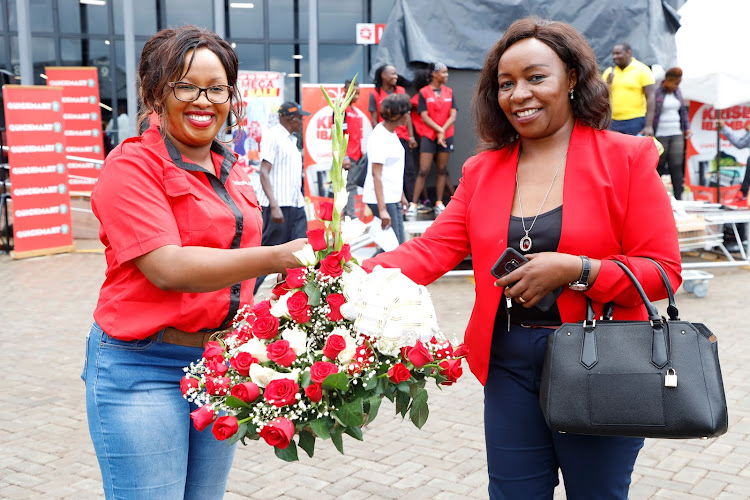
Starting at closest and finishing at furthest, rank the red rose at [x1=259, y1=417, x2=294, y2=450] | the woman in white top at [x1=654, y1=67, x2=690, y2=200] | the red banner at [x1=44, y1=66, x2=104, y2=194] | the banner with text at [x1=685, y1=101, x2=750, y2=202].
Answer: the red rose at [x1=259, y1=417, x2=294, y2=450], the woman in white top at [x1=654, y1=67, x2=690, y2=200], the banner with text at [x1=685, y1=101, x2=750, y2=202], the red banner at [x1=44, y1=66, x2=104, y2=194]

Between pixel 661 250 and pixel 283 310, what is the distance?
1.17 metres

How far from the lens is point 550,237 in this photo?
7.97 ft

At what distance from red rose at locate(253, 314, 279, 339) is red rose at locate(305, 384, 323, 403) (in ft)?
0.65

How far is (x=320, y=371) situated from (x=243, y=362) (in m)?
0.23

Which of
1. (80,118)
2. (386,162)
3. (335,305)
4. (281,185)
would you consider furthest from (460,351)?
(80,118)

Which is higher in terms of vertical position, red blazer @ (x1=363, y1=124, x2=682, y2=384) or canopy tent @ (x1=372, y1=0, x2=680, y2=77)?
canopy tent @ (x1=372, y1=0, x2=680, y2=77)

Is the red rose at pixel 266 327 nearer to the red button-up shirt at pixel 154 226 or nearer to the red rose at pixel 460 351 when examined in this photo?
the red button-up shirt at pixel 154 226

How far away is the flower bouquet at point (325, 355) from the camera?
2.02 m

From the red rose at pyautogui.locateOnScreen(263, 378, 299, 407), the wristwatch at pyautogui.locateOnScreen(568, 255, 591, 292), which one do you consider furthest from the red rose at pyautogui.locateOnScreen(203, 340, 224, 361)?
the wristwatch at pyautogui.locateOnScreen(568, 255, 591, 292)

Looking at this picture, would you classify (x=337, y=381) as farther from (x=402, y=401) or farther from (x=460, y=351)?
(x=460, y=351)

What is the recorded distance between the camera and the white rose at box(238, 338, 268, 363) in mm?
2088

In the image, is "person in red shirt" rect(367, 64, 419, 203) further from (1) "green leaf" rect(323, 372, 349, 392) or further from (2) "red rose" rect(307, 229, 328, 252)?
(1) "green leaf" rect(323, 372, 349, 392)

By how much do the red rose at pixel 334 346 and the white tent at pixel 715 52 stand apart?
36.7 ft

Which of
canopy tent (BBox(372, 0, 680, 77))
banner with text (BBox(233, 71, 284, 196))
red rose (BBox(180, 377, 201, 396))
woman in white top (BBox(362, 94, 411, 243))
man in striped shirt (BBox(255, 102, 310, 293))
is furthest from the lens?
banner with text (BBox(233, 71, 284, 196))
